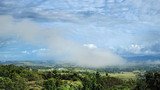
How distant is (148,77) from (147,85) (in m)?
4.92

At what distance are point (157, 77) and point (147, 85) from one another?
412 inches

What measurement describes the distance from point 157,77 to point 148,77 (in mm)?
7790

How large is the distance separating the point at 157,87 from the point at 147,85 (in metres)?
8.25

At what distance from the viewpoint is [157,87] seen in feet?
608

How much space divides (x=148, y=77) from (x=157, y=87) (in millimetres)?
8701

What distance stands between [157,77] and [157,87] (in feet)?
18.9

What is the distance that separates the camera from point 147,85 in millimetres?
192375

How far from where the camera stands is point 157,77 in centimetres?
18438
